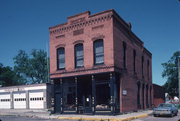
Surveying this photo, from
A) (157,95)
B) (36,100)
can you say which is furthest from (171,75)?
(36,100)

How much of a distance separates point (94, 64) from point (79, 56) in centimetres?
224

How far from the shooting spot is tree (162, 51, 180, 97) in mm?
59344

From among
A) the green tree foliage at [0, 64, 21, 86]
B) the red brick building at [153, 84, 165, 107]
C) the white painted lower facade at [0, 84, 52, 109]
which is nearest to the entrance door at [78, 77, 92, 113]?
the white painted lower facade at [0, 84, 52, 109]

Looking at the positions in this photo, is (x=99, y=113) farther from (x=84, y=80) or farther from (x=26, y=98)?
(x=26, y=98)

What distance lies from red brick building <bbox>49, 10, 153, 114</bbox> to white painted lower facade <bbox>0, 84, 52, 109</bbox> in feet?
36.8

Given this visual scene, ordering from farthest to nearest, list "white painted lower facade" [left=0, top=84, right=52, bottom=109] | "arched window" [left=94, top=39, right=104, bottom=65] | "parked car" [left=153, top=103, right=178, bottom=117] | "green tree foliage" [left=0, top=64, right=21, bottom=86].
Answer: "green tree foliage" [left=0, top=64, right=21, bottom=86]
"white painted lower facade" [left=0, top=84, right=52, bottom=109]
"arched window" [left=94, top=39, right=104, bottom=65]
"parked car" [left=153, top=103, right=178, bottom=117]

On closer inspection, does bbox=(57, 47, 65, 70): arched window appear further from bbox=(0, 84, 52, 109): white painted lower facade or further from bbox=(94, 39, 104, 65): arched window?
bbox=(0, 84, 52, 109): white painted lower facade

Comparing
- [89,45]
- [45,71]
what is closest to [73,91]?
[89,45]

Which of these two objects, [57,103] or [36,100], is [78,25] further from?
[36,100]

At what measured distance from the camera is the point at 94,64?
21.8 m

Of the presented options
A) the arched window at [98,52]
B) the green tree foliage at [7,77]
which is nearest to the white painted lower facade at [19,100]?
the arched window at [98,52]

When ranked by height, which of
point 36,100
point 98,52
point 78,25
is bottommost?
point 36,100

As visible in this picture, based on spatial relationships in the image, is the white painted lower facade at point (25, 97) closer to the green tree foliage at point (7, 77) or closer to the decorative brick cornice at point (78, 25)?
the decorative brick cornice at point (78, 25)

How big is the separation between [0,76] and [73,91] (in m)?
60.6
